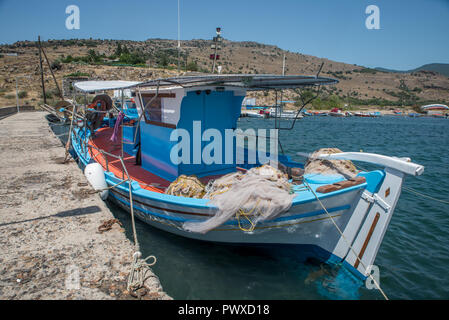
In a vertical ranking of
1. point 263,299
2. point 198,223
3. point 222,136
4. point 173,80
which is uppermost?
point 173,80

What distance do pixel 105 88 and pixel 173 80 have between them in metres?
→ 3.03

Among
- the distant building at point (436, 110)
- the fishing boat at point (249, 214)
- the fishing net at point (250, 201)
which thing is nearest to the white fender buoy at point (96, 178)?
the fishing boat at point (249, 214)

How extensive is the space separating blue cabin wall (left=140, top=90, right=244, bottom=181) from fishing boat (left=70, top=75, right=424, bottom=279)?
0.02m

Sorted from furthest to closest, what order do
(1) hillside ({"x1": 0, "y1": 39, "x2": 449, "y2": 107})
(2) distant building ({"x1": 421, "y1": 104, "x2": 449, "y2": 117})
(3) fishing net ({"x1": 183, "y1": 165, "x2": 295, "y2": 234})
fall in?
1. (2) distant building ({"x1": 421, "y1": 104, "x2": 449, "y2": 117})
2. (1) hillside ({"x1": 0, "y1": 39, "x2": 449, "y2": 107})
3. (3) fishing net ({"x1": 183, "y1": 165, "x2": 295, "y2": 234})

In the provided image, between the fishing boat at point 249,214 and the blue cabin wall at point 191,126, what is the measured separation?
0.07 feet

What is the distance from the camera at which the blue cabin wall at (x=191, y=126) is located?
18.8 ft

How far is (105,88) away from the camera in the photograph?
23.3ft

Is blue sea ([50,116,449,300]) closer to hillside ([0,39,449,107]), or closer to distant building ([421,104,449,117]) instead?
hillside ([0,39,449,107])

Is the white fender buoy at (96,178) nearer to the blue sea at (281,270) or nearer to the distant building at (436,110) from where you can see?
the blue sea at (281,270)

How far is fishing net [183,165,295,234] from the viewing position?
395 cm

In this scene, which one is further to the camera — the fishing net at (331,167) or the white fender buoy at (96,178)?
the white fender buoy at (96,178)

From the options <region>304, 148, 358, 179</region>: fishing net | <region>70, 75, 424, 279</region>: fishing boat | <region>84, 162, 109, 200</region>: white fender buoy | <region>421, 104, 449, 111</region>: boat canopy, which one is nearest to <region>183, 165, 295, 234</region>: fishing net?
<region>70, 75, 424, 279</region>: fishing boat

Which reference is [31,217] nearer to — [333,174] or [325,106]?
[333,174]
